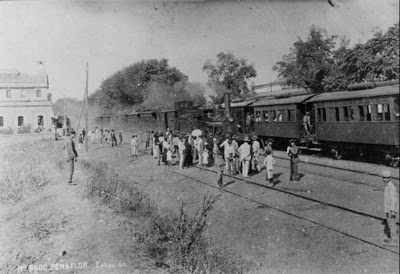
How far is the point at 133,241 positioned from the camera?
595cm

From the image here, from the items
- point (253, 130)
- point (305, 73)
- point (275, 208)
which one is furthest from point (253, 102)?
point (275, 208)

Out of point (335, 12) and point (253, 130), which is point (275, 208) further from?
point (253, 130)

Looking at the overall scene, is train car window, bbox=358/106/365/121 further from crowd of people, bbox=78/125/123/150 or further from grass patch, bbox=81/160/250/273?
crowd of people, bbox=78/125/123/150

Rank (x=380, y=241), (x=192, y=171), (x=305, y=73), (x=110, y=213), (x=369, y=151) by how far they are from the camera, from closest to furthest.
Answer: (x=380, y=241)
(x=110, y=213)
(x=369, y=151)
(x=192, y=171)
(x=305, y=73)

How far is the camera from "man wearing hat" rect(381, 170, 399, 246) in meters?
4.96

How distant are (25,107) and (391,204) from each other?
1635 centimetres

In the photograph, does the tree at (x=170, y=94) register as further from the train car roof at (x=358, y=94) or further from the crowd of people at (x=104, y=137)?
→ the train car roof at (x=358, y=94)

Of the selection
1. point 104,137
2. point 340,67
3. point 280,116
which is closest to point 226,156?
point 280,116

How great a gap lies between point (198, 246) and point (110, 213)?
8.06ft

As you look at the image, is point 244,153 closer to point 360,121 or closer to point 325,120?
point 360,121

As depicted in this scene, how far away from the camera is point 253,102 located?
1608 cm

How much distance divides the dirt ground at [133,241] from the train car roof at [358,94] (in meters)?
4.80

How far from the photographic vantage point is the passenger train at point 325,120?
905 centimetres

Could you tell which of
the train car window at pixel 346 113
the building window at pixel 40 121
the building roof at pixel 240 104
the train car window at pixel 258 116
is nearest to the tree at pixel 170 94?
the building roof at pixel 240 104
